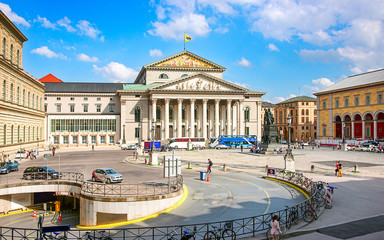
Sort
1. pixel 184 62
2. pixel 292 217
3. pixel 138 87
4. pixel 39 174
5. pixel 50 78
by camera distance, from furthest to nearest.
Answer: pixel 50 78, pixel 184 62, pixel 138 87, pixel 39 174, pixel 292 217

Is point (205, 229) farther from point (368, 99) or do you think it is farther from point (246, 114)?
point (246, 114)

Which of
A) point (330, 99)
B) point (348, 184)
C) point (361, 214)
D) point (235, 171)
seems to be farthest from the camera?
point (330, 99)

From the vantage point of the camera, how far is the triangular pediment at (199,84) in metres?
80.4

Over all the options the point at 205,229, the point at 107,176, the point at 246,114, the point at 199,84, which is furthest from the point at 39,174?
the point at 246,114

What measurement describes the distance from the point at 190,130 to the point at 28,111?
39.9m

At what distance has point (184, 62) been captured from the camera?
88562mm

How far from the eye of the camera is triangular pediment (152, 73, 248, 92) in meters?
80.4

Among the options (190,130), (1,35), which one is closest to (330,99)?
(190,130)

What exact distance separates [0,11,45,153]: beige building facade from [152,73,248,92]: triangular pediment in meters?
30.6

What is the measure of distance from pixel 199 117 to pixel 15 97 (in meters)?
48.6

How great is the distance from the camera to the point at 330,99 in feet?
290

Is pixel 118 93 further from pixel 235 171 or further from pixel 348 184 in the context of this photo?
pixel 348 184

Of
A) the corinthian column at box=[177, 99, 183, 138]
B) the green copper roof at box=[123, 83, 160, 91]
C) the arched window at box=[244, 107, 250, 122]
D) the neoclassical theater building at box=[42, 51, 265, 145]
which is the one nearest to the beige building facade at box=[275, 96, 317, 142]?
the arched window at box=[244, 107, 250, 122]

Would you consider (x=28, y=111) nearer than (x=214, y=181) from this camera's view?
No
